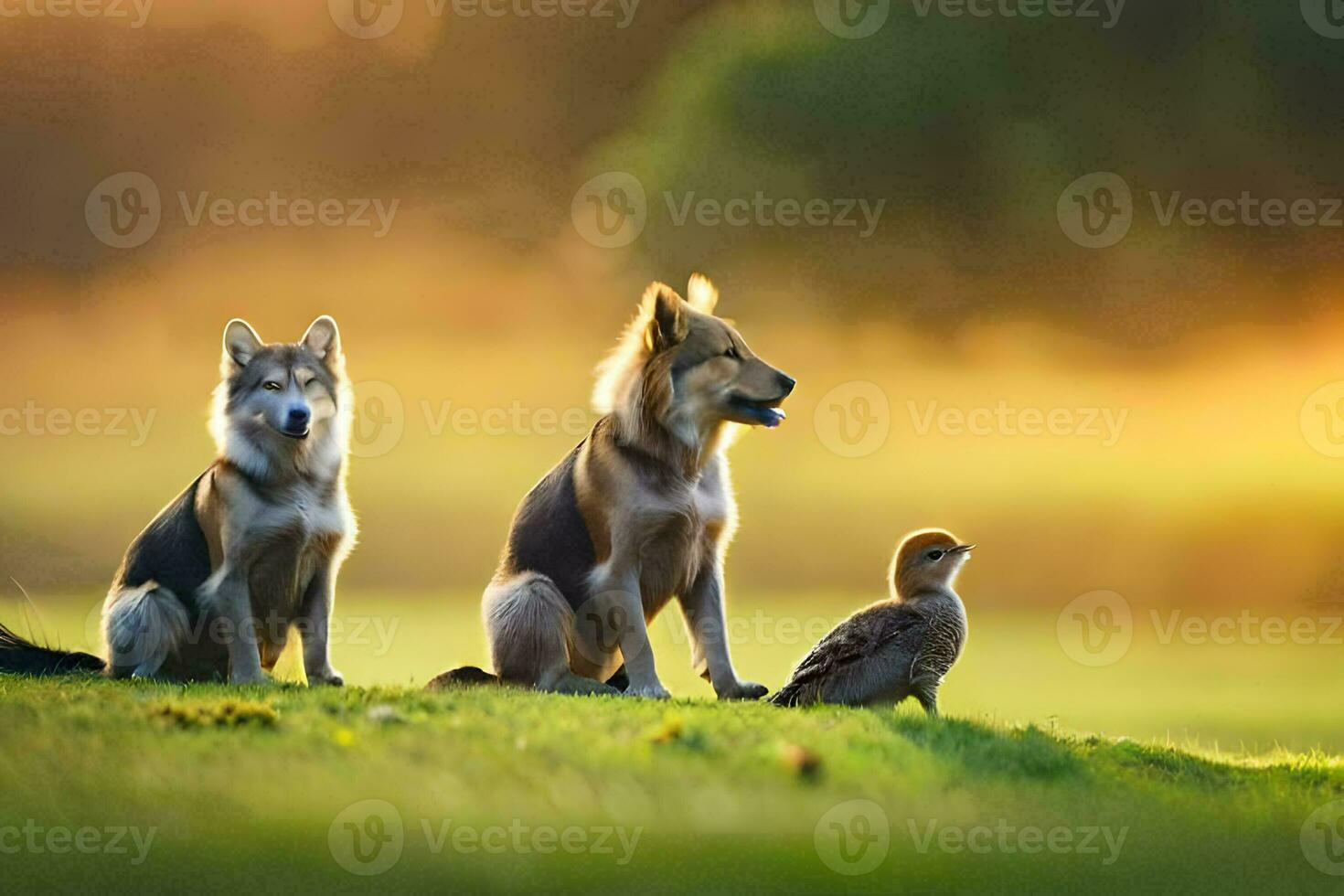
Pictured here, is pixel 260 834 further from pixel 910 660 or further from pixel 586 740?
pixel 910 660

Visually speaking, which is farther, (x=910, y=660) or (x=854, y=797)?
(x=910, y=660)

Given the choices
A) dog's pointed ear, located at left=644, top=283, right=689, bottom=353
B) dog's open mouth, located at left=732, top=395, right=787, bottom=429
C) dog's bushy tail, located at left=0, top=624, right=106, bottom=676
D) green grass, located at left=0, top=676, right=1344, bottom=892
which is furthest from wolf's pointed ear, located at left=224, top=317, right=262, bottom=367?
dog's open mouth, located at left=732, top=395, right=787, bottom=429

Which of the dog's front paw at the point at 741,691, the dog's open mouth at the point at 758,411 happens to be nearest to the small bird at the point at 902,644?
the dog's front paw at the point at 741,691

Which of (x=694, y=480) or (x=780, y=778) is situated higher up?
(x=694, y=480)

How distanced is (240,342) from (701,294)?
338 centimetres

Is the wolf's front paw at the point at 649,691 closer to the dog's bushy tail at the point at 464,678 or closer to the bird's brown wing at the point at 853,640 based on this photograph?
the bird's brown wing at the point at 853,640

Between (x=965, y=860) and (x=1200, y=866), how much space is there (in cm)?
133

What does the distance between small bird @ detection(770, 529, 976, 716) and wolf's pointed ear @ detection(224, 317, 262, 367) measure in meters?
4.50

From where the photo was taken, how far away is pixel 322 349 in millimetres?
11031

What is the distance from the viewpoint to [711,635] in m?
10.7

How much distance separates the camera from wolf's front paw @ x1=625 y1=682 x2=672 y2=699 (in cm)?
1020

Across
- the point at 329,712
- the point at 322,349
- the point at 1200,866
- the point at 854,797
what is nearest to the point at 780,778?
the point at 854,797

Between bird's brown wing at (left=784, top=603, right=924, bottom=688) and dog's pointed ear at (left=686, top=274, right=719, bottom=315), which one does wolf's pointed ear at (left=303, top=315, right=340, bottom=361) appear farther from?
bird's brown wing at (left=784, top=603, right=924, bottom=688)

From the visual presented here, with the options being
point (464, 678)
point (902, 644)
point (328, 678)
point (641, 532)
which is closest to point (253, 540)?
point (328, 678)
